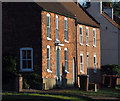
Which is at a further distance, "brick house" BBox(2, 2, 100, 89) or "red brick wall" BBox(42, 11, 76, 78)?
"red brick wall" BBox(42, 11, 76, 78)

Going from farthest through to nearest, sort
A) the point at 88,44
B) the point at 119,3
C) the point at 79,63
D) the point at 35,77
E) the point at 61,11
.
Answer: the point at 119,3 → the point at 88,44 → the point at 79,63 → the point at 61,11 → the point at 35,77

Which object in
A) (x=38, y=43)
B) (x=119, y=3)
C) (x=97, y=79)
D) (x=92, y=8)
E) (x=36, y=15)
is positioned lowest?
(x=97, y=79)

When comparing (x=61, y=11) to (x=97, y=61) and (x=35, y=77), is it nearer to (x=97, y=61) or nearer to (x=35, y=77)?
(x=35, y=77)

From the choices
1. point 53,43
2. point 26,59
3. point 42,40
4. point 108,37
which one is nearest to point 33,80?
point 26,59

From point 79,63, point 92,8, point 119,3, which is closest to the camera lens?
point 79,63

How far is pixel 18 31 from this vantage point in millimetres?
33406

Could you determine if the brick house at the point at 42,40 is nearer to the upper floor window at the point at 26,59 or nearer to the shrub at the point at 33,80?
the upper floor window at the point at 26,59

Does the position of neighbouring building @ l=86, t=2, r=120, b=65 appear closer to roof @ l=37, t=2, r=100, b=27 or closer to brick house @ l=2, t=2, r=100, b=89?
roof @ l=37, t=2, r=100, b=27

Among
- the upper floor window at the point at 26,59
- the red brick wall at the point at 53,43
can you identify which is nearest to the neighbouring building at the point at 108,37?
the red brick wall at the point at 53,43

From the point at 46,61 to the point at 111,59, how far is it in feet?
72.6

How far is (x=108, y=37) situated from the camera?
179ft

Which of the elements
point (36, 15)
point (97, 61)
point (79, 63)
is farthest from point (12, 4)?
point (97, 61)

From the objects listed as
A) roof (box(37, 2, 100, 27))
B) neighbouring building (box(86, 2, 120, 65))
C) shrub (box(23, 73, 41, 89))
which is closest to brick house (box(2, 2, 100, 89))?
roof (box(37, 2, 100, 27))

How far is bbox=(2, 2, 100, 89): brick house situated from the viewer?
33094 millimetres
